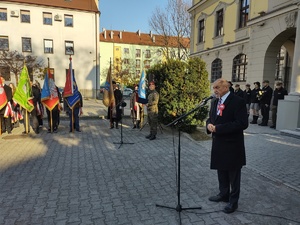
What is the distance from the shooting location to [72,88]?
905cm

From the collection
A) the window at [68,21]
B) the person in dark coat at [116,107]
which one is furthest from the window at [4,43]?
the person in dark coat at [116,107]

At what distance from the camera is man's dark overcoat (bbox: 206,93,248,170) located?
10.3 ft

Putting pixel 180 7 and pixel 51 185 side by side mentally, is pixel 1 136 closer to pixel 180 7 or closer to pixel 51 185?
pixel 51 185

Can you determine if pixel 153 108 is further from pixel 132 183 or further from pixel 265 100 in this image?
pixel 265 100

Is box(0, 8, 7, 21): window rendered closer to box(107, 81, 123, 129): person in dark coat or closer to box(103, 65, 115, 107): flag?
box(107, 81, 123, 129): person in dark coat

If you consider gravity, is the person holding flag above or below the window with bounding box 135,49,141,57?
below

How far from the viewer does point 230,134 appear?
10.7ft

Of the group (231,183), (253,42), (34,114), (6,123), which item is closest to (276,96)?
(253,42)

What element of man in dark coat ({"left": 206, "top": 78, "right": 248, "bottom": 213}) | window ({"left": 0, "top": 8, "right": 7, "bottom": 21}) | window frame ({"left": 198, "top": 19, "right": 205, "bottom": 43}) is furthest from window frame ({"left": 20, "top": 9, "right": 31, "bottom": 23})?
man in dark coat ({"left": 206, "top": 78, "right": 248, "bottom": 213})

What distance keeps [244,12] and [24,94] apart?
1557cm

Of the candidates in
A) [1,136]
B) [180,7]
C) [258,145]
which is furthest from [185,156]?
[180,7]

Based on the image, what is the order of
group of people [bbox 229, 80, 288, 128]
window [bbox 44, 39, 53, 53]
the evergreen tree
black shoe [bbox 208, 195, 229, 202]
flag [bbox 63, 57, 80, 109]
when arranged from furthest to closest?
window [bbox 44, 39, 53, 53] → group of people [bbox 229, 80, 288, 128] → flag [bbox 63, 57, 80, 109] → the evergreen tree → black shoe [bbox 208, 195, 229, 202]

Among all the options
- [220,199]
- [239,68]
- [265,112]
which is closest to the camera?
[220,199]

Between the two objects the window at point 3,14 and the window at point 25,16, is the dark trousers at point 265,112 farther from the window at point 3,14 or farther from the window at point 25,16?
the window at point 3,14
